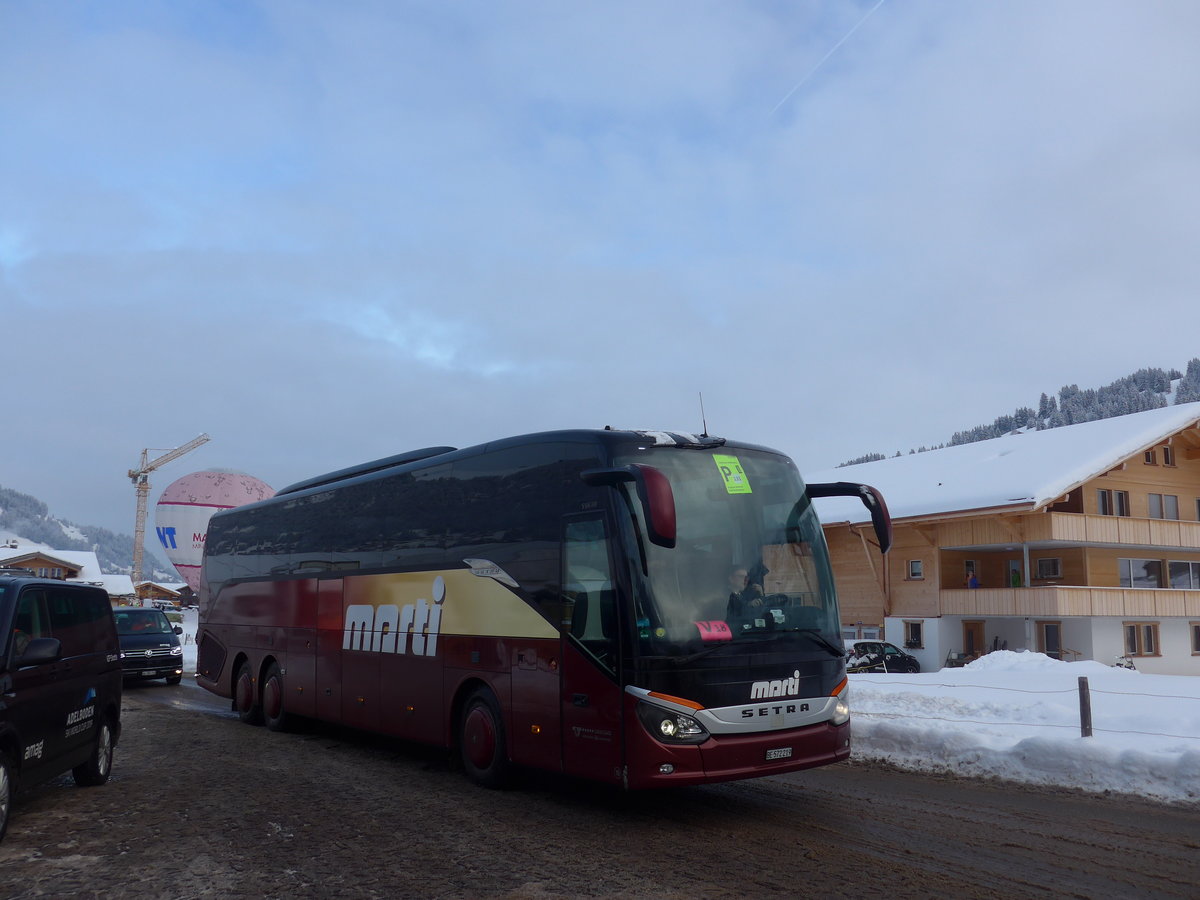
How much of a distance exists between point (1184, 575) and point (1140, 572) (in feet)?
10.3

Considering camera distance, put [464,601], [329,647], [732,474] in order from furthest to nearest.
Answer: [329,647], [464,601], [732,474]

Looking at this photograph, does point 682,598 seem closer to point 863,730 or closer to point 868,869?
point 868,869

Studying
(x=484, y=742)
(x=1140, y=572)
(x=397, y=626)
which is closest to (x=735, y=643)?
(x=484, y=742)

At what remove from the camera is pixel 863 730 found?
11.8 m

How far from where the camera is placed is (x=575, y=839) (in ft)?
24.6

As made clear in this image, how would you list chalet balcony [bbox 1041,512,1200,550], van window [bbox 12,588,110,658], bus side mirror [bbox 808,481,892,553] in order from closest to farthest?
van window [bbox 12,588,110,658]
bus side mirror [bbox 808,481,892,553]
chalet balcony [bbox 1041,512,1200,550]

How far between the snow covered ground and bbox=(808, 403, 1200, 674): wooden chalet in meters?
18.2

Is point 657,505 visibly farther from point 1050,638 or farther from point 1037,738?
point 1050,638

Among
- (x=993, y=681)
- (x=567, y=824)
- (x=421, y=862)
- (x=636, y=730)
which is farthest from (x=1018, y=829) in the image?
(x=993, y=681)

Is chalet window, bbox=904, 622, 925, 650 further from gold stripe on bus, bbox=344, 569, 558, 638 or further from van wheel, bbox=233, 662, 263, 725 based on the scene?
gold stripe on bus, bbox=344, 569, 558, 638

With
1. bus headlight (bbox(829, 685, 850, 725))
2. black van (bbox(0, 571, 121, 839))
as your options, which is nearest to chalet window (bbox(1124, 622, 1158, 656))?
bus headlight (bbox(829, 685, 850, 725))

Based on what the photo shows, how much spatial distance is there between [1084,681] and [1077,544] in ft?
91.4

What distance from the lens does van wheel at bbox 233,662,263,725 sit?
51.5 ft

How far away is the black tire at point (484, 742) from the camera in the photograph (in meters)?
9.40
